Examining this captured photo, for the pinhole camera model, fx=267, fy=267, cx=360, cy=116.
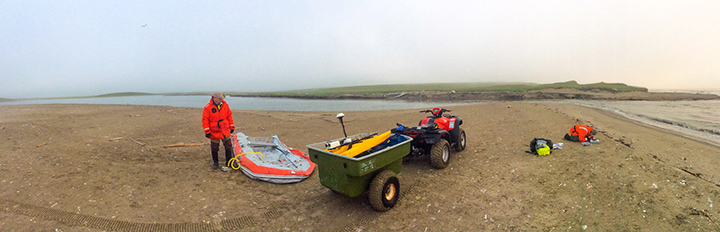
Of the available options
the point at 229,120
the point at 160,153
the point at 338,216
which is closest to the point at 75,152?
the point at 160,153

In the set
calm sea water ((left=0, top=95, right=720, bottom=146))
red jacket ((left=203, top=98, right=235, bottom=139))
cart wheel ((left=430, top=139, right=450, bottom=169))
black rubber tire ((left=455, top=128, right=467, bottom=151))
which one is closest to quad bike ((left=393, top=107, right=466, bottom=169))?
cart wheel ((left=430, top=139, right=450, bottom=169))

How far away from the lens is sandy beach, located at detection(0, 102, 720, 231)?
370cm

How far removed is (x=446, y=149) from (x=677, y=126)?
13144 mm

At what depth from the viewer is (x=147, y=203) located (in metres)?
4.36

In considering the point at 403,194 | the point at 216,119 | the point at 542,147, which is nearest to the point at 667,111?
the point at 542,147

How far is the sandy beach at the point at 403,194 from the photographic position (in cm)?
370

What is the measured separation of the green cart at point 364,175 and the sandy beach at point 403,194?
0.31 meters

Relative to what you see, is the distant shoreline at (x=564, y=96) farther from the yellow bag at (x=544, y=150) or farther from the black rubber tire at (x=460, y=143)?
the black rubber tire at (x=460, y=143)

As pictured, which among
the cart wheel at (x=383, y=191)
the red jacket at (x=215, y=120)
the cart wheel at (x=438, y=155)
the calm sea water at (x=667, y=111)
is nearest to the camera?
the cart wheel at (x=383, y=191)

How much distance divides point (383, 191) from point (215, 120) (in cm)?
404

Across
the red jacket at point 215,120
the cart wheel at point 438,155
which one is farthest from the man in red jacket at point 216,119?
the cart wheel at point 438,155

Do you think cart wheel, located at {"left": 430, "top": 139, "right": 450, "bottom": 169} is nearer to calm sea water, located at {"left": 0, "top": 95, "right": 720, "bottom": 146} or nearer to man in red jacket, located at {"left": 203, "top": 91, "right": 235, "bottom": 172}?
man in red jacket, located at {"left": 203, "top": 91, "right": 235, "bottom": 172}

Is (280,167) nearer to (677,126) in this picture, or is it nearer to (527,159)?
(527,159)

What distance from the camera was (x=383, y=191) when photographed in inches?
160
